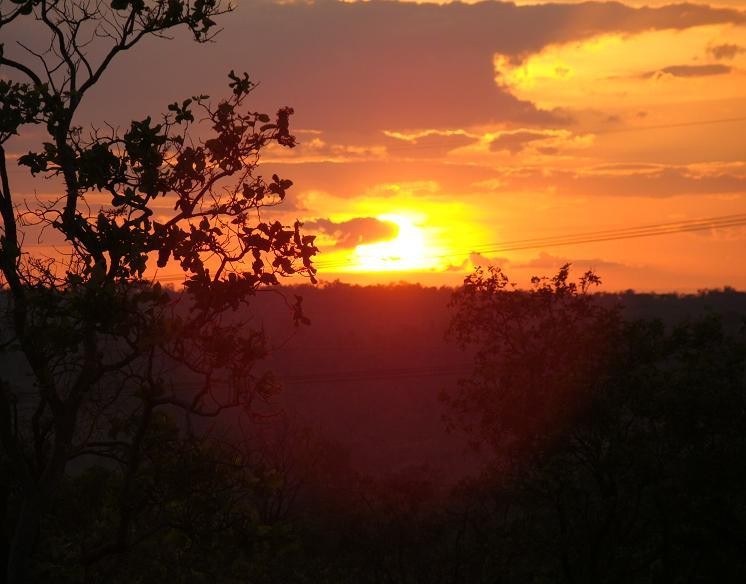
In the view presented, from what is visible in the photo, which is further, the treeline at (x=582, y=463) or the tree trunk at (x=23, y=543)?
the treeline at (x=582, y=463)

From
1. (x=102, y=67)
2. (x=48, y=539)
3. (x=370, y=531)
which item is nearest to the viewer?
(x=102, y=67)

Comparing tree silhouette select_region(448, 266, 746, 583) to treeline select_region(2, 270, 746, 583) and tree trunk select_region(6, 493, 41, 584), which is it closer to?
treeline select_region(2, 270, 746, 583)

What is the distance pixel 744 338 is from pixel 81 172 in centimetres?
2827

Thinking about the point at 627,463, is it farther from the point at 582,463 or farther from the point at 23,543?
the point at 23,543

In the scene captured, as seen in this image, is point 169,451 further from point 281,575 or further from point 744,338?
point 281,575

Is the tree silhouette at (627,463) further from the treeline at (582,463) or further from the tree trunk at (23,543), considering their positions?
the tree trunk at (23,543)

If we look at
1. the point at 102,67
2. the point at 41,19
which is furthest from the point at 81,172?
the point at 41,19

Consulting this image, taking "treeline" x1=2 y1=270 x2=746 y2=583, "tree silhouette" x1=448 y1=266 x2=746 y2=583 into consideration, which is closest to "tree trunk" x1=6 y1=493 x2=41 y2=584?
"treeline" x1=2 y1=270 x2=746 y2=583

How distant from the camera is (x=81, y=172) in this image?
13.6m

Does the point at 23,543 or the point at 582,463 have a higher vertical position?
the point at 23,543

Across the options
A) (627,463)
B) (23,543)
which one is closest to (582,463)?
(627,463)

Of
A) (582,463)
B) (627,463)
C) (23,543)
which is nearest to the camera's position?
(23,543)

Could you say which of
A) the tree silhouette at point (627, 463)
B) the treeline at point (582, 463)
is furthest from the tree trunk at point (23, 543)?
the tree silhouette at point (627, 463)

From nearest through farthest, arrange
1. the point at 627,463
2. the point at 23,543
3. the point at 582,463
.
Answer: the point at 23,543
the point at 627,463
the point at 582,463
